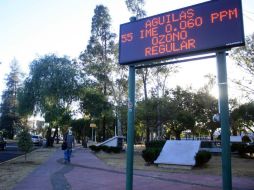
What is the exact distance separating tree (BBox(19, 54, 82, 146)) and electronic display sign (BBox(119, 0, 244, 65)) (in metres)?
31.1

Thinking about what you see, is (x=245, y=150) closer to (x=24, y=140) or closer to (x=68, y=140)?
(x=68, y=140)

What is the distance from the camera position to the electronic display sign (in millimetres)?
6906

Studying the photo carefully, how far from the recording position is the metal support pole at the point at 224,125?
6703 millimetres

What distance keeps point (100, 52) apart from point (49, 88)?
7.60 metres

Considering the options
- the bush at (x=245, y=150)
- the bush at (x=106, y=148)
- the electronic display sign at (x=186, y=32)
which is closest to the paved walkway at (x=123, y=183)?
the electronic display sign at (x=186, y=32)

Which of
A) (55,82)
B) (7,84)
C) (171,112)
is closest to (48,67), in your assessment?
(55,82)

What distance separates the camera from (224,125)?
270 inches

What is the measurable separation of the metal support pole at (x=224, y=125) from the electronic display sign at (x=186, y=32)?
467mm

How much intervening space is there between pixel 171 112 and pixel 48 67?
50.3 feet

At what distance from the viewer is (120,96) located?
133ft

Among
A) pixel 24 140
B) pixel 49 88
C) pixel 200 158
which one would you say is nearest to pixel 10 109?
pixel 49 88

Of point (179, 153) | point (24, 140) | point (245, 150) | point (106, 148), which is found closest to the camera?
point (179, 153)

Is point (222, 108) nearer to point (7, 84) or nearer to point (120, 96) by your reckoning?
point (120, 96)

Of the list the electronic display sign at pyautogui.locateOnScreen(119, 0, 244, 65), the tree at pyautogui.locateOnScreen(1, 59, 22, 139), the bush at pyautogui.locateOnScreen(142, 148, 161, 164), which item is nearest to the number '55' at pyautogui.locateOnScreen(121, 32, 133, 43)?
the electronic display sign at pyautogui.locateOnScreen(119, 0, 244, 65)
